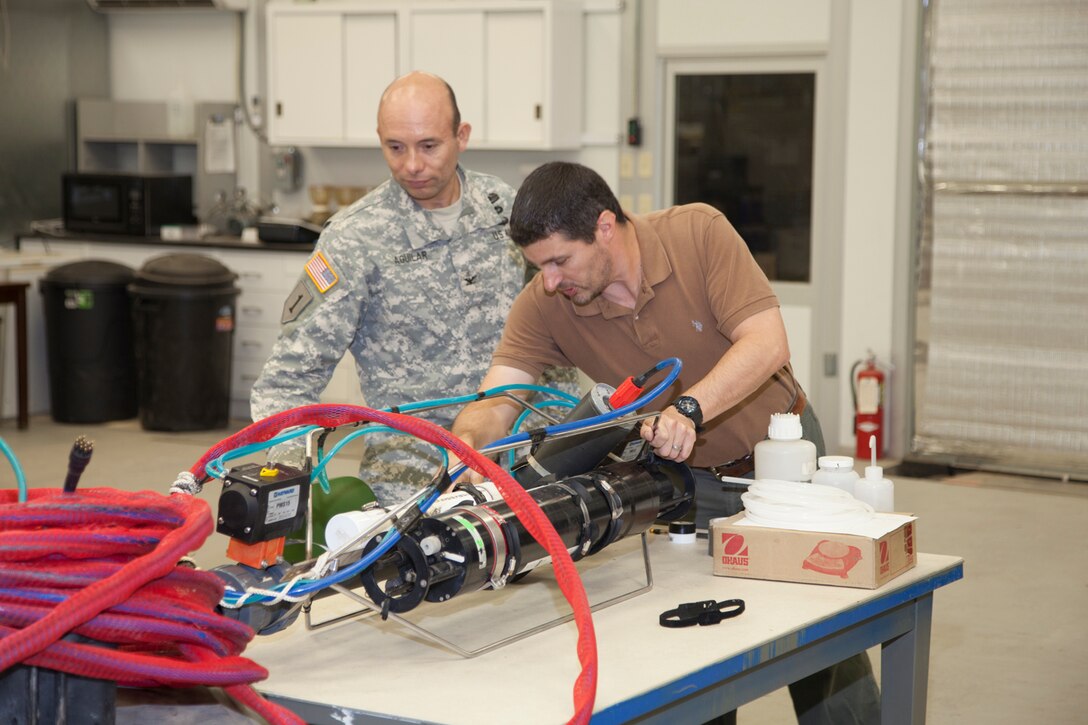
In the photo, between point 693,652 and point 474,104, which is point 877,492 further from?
point 474,104

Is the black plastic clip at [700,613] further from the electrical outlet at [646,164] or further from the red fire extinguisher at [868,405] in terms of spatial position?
the electrical outlet at [646,164]

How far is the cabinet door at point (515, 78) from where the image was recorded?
6816mm

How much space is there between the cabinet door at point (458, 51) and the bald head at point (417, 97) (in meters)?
3.94

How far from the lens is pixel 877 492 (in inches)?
95.6

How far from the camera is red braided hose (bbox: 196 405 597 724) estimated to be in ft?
5.41

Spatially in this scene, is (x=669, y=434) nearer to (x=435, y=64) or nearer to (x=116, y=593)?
(x=116, y=593)

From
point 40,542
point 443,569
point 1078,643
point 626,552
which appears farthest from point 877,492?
point 1078,643

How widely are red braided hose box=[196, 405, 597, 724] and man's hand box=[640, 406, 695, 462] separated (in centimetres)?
45

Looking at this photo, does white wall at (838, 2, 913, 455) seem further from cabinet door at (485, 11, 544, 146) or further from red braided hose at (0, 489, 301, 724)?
red braided hose at (0, 489, 301, 724)

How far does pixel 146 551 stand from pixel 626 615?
2.65 ft

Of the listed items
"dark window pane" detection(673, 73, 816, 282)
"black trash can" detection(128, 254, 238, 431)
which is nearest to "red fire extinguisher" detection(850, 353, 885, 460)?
"dark window pane" detection(673, 73, 816, 282)

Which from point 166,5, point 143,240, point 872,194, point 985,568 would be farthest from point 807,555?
point 166,5

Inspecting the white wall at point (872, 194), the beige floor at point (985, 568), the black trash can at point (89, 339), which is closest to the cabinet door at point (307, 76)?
the black trash can at point (89, 339)

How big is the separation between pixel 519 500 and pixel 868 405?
480 cm
